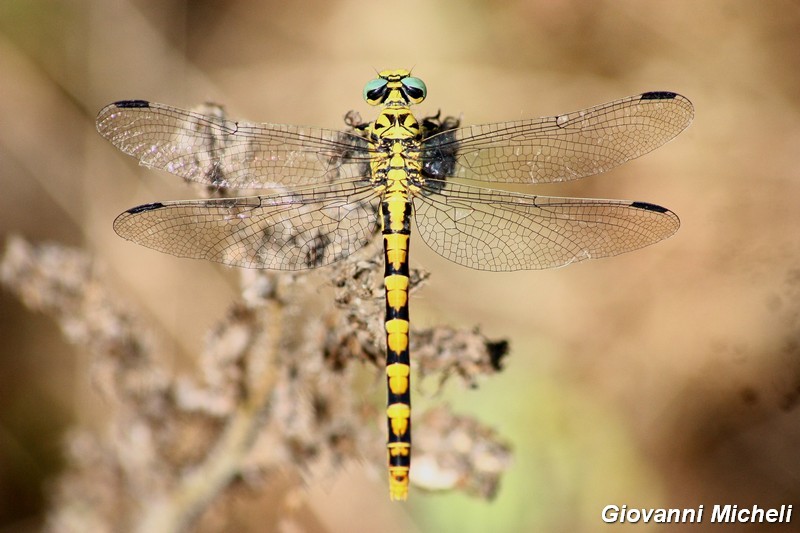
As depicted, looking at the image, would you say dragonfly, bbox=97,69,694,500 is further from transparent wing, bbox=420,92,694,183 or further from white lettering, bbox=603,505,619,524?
white lettering, bbox=603,505,619,524

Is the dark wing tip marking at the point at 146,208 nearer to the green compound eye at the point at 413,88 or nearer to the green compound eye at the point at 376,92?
the green compound eye at the point at 376,92

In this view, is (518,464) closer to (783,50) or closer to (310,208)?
(310,208)

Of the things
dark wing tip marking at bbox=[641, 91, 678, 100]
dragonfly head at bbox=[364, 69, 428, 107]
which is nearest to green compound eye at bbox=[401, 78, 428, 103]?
dragonfly head at bbox=[364, 69, 428, 107]

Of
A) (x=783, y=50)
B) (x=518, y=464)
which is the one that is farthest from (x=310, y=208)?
(x=783, y=50)

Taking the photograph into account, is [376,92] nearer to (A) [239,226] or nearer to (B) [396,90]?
(B) [396,90]

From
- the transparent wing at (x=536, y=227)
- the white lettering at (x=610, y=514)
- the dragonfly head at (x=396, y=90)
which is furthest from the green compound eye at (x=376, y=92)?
the white lettering at (x=610, y=514)

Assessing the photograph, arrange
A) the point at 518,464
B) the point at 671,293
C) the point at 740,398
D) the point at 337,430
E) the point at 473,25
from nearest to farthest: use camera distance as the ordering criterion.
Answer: the point at 337,430 < the point at 518,464 < the point at 740,398 < the point at 671,293 < the point at 473,25
